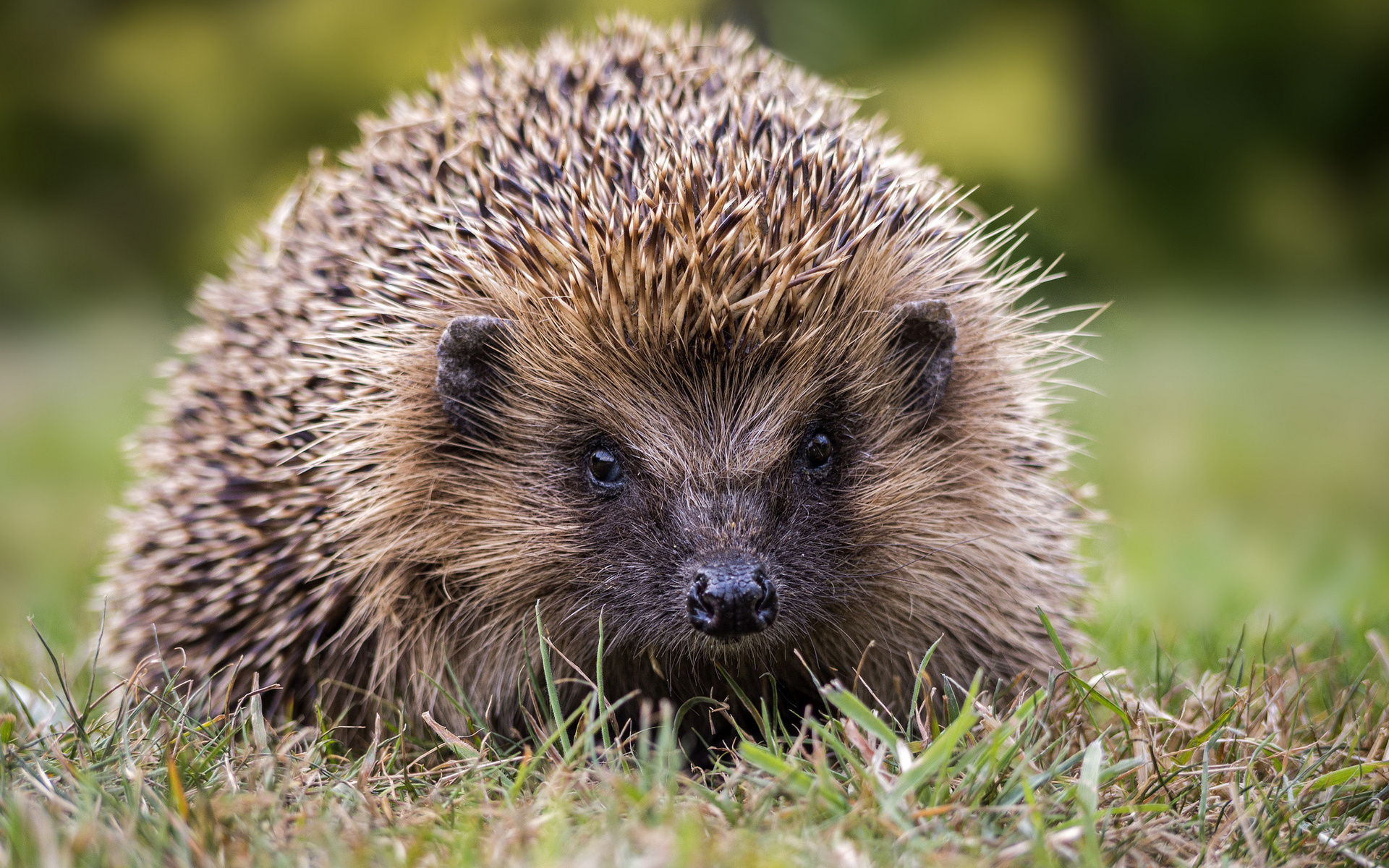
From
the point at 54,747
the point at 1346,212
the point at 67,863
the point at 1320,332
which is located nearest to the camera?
the point at 67,863

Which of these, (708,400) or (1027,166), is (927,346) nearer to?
(708,400)

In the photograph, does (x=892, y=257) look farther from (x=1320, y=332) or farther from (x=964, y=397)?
(x=1320, y=332)

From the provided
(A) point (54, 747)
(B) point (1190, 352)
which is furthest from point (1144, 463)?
(A) point (54, 747)

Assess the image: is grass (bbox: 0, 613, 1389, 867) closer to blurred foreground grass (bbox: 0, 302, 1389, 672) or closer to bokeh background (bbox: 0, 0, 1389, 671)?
blurred foreground grass (bbox: 0, 302, 1389, 672)

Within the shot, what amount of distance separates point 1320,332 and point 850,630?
1007 centimetres

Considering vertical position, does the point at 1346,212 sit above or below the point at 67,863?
above

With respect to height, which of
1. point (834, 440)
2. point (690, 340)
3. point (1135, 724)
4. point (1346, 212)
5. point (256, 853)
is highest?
point (1346, 212)

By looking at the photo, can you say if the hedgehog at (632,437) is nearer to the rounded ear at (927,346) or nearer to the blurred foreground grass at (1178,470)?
the rounded ear at (927,346)

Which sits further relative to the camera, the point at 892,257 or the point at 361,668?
the point at 361,668

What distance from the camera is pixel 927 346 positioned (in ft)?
8.38

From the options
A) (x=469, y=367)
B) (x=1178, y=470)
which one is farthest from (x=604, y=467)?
(x=1178, y=470)

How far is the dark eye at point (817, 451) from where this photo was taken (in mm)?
2426

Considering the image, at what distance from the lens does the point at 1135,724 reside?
2289mm

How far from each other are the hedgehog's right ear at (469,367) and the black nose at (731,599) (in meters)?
0.63
